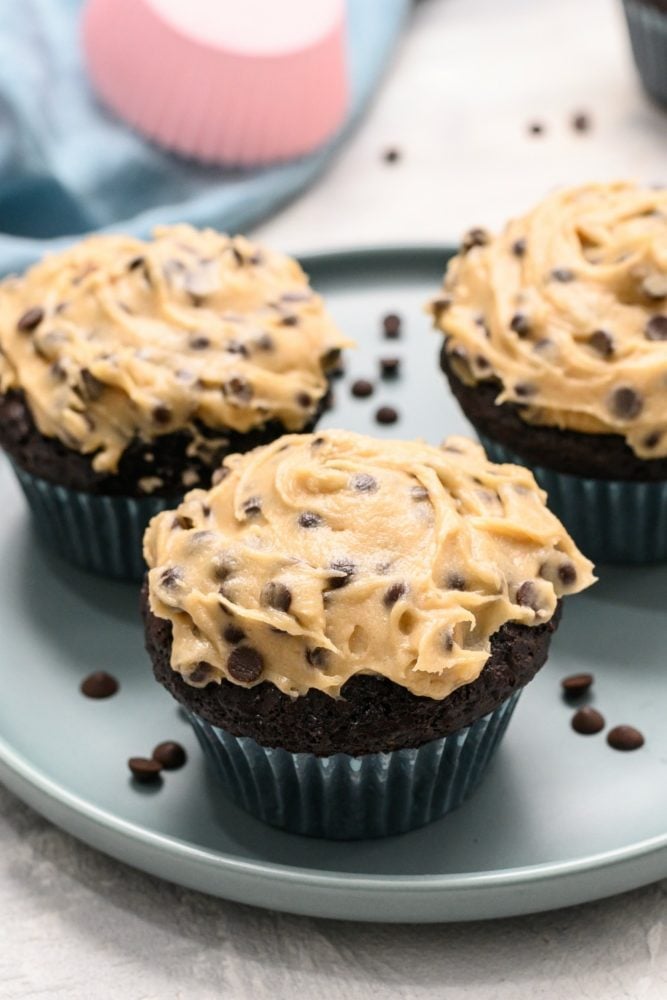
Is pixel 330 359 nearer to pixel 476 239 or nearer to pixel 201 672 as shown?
pixel 476 239

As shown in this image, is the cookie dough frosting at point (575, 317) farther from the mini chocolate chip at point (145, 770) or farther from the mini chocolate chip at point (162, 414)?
the mini chocolate chip at point (145, 770)

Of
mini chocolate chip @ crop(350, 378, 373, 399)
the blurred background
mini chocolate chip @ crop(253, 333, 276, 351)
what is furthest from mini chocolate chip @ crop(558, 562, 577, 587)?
the blurred background

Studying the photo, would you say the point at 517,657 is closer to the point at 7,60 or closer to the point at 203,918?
the point at 203,918

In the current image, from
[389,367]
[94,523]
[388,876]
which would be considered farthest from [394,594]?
[389,367]

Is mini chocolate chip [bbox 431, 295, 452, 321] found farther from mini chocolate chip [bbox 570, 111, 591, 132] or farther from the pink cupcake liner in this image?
mini chocolate chip [bbox 570, 111, 591, 132]

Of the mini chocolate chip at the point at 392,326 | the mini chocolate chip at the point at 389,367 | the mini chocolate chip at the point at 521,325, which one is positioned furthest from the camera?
the mini chocolate chip at the point at 392,326

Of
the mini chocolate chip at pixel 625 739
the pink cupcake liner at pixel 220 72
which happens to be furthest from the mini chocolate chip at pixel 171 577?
the pink cupcake liner at pixel 220 72
